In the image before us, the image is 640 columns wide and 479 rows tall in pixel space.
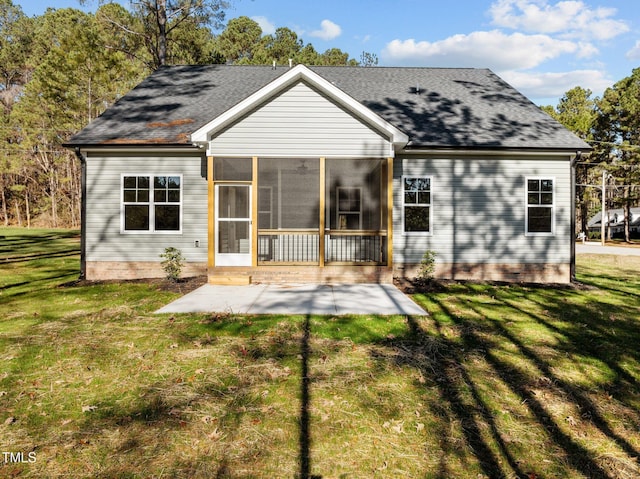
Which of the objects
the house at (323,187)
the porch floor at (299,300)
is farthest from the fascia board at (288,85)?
the porch floor at (299,300)

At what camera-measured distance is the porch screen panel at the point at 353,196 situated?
12.2 meters

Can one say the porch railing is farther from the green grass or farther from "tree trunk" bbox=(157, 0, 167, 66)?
"tree trunk" bbox=(157, 0, 167, 66)

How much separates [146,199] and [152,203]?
249 mm

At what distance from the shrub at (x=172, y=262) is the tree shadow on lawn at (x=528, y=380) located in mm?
Answer: 6680

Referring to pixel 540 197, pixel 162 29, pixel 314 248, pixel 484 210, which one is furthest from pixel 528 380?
pixel 162 29

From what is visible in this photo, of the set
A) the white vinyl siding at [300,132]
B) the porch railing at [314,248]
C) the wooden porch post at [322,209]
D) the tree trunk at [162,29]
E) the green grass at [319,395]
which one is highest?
the tree trunk at [162,29]

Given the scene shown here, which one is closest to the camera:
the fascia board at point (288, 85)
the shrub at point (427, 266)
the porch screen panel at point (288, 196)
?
the fascia board at point (288, 85)

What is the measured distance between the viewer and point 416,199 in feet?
36.0

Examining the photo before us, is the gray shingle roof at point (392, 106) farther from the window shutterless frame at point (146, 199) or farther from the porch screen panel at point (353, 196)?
the porch screen panel at point (353, 196)

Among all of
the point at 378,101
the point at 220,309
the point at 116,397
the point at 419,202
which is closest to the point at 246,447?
the point at 116,397

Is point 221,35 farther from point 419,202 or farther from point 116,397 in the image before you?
point 116,397

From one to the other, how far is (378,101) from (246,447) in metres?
12.2

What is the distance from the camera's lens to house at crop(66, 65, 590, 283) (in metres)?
9.46

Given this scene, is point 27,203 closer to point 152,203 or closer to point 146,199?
point 146,199
